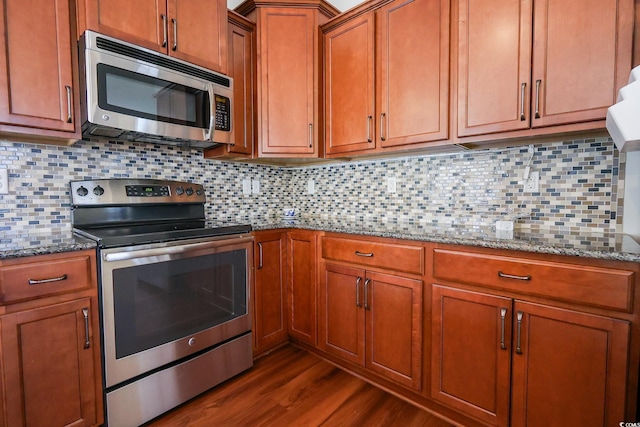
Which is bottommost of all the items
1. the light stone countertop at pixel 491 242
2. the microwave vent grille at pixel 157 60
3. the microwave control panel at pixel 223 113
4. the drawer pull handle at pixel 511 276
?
the drawer pull handle at pixel 511 276

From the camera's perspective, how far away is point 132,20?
1536 millimetres

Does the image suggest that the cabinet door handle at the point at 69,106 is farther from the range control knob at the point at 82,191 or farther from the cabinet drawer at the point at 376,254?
the cabinet drawer at the point at 376,254

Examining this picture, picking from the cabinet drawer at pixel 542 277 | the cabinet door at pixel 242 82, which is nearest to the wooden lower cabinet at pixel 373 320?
the cabinet drawer at pixel 542 277

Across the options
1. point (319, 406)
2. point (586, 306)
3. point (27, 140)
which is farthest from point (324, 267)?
point (27, 140)

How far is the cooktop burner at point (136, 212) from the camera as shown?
152 centimetres

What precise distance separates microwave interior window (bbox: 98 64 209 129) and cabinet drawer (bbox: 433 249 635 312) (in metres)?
1.57

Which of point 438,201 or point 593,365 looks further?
point 438,201

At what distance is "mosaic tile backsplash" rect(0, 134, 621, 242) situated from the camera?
5.04ft

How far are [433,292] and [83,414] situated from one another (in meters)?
1.68

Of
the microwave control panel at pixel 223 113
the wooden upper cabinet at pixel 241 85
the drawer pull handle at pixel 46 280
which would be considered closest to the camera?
the drawer pull handle at pixel 46 280

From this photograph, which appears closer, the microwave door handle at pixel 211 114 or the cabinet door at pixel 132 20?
the cabinet door at pixel 132 20

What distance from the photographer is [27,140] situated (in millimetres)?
1540

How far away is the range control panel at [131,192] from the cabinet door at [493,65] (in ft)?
5.74

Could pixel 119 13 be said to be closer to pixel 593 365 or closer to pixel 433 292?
pixel 433 292
